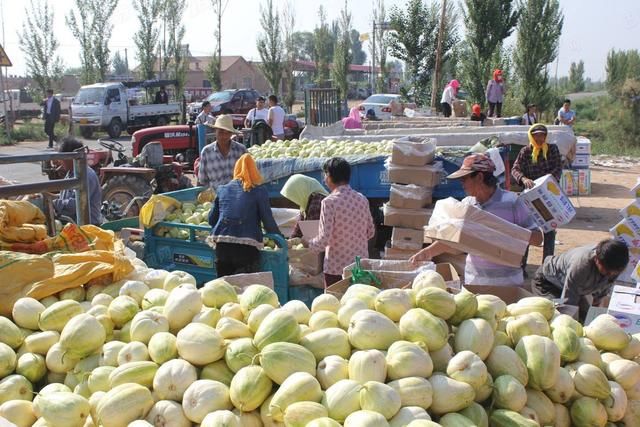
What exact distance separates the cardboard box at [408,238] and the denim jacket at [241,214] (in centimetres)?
222

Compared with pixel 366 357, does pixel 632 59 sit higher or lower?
higher

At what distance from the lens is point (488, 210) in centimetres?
445

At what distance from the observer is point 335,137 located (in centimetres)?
1119

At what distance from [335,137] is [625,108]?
17.3 meters

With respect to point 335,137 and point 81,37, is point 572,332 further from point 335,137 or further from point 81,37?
point 81,37

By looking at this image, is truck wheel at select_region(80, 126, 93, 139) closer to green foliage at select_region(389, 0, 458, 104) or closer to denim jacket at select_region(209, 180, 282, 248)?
green foliage at select_region(389, 0, 458, 104)

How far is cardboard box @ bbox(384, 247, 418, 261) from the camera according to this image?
7.09m

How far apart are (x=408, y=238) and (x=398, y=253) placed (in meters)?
0.22

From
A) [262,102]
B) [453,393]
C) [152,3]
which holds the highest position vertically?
[152,3]

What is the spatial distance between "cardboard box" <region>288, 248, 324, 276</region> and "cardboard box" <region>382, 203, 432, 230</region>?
142 centimetres

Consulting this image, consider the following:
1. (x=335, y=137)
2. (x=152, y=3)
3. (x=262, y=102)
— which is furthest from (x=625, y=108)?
(x=152, y=3)

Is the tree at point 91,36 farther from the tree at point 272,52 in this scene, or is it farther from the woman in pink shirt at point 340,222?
the woman in pink shirt at point 340,222

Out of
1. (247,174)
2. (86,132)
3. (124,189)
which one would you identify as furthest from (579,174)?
(86,132)

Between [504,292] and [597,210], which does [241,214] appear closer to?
[504,292]
